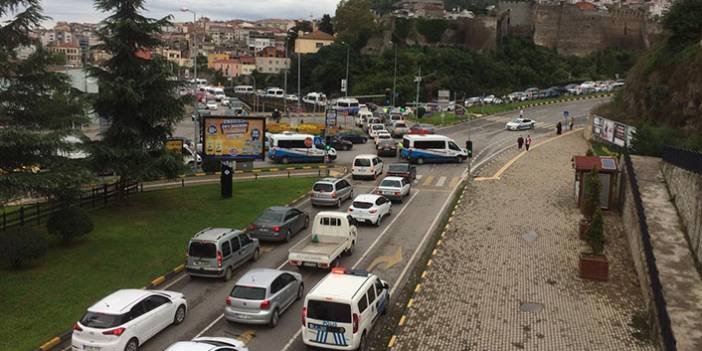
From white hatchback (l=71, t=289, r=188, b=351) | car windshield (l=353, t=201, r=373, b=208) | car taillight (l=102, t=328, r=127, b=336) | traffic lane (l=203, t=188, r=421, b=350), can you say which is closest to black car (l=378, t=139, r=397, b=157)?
car windshield (l=353, t=201, r=373, b=208)

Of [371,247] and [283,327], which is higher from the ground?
[371,247]

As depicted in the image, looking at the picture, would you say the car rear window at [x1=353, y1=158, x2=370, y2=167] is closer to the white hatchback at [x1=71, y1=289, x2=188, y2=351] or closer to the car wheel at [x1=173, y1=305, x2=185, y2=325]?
the car wheel at [x1=173, y1=305, x2=185, y2=325]

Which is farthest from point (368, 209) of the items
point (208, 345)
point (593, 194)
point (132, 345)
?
point (208, 345)

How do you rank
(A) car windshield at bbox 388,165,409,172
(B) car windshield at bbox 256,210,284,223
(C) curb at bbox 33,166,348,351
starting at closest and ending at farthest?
(C) curb at bbox 33,166,348,351 → (B) car windshield at bbox 256,210,284,223 → (A) car windshield at bbox 388,165,409,172

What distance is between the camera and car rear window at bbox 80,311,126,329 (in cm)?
1405

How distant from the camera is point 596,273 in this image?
20.5 metres

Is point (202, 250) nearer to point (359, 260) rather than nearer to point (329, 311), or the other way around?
point (359, 260)

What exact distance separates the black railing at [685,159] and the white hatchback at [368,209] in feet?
41.2

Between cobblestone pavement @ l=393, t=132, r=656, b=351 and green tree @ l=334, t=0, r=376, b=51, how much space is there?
91.7m

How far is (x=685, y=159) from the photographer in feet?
73.5

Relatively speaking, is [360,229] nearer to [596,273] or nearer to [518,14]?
[596,273]

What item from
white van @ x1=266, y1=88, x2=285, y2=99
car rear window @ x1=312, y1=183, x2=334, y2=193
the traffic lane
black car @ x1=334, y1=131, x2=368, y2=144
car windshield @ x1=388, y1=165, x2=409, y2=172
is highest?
white van @ x1=266, y1=88, x2=285, y2=99

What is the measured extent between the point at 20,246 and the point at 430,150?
3000cm

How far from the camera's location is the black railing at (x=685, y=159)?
20.4m
